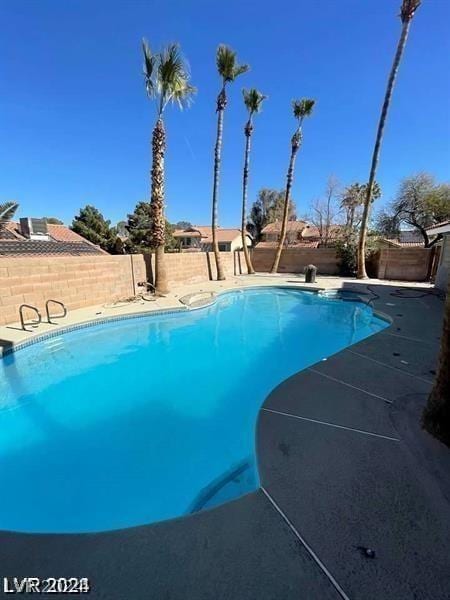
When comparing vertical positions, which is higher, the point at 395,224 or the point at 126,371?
the point at 395,224

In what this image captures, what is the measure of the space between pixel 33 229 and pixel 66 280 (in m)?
11.1

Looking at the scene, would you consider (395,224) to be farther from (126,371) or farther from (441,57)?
(126,371)

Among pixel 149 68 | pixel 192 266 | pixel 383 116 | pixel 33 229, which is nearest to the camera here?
pixel 149 68

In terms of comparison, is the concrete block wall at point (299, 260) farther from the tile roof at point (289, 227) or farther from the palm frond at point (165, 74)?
the tile roof at point (289, 227)

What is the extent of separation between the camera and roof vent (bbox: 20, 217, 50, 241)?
644 inches

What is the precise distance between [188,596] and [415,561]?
1.29 meters

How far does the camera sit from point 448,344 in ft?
7.86

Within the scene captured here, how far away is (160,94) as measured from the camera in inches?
386

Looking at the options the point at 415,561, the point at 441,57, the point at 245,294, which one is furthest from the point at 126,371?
the point at 441,57

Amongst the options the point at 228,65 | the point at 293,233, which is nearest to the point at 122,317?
the point at 228,65

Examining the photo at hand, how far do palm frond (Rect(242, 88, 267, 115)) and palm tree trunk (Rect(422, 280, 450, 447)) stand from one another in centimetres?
1761

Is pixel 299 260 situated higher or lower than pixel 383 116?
lower

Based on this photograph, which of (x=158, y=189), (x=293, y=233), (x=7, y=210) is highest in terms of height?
(x=158, y=189)

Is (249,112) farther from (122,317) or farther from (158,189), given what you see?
(122,317)
